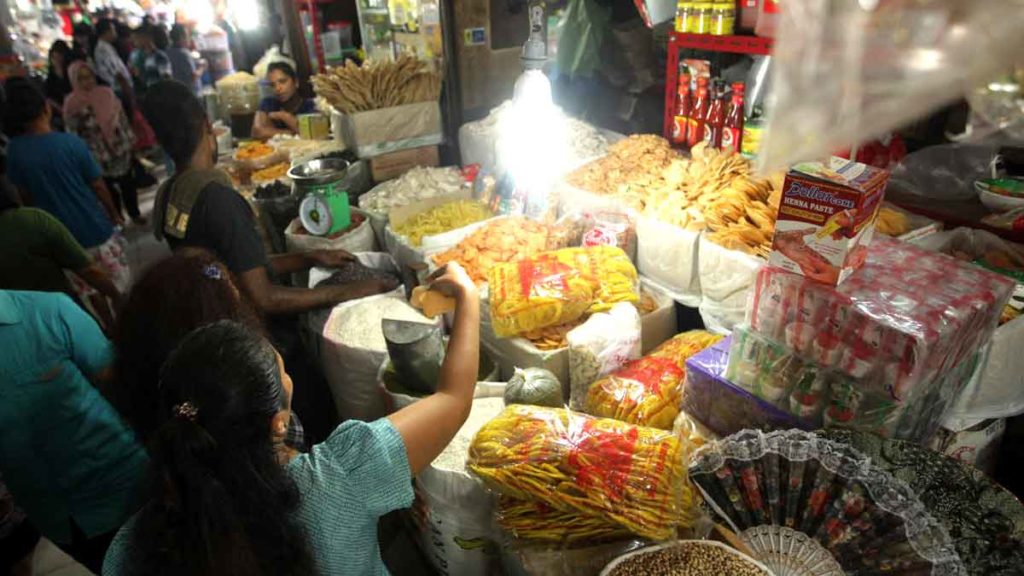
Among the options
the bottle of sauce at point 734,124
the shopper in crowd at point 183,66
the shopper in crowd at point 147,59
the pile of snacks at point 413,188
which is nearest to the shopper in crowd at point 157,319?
the pile of snacks at point 413,188

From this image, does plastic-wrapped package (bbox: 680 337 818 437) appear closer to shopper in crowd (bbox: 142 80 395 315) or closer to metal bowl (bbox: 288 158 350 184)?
shopper in crowd (bbox: 142 80 395 315)

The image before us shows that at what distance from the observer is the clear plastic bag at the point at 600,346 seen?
7.11ft

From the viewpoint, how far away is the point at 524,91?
109 inches

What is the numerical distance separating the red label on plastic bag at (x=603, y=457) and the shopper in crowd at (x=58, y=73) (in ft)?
27.3

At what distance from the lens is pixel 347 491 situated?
1.24m

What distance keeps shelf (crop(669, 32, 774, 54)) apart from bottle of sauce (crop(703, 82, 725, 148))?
27cm

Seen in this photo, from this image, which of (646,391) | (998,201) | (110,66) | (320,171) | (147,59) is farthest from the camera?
(147,59)

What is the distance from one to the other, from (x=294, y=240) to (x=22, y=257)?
48.4 inches

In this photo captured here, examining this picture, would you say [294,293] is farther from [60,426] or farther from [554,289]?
[554,289]

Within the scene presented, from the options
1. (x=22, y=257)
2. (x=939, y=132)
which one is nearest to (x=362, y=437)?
(x=22, y=257)

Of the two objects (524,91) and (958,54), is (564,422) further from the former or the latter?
(524,91)

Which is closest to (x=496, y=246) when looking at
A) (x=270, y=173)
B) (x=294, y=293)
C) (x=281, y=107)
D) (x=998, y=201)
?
(x=294, y=293)

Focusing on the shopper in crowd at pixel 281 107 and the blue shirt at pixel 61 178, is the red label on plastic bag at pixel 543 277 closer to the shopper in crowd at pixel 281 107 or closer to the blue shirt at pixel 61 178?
the blue shirt at pixel 61 178

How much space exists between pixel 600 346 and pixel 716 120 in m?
1.50
